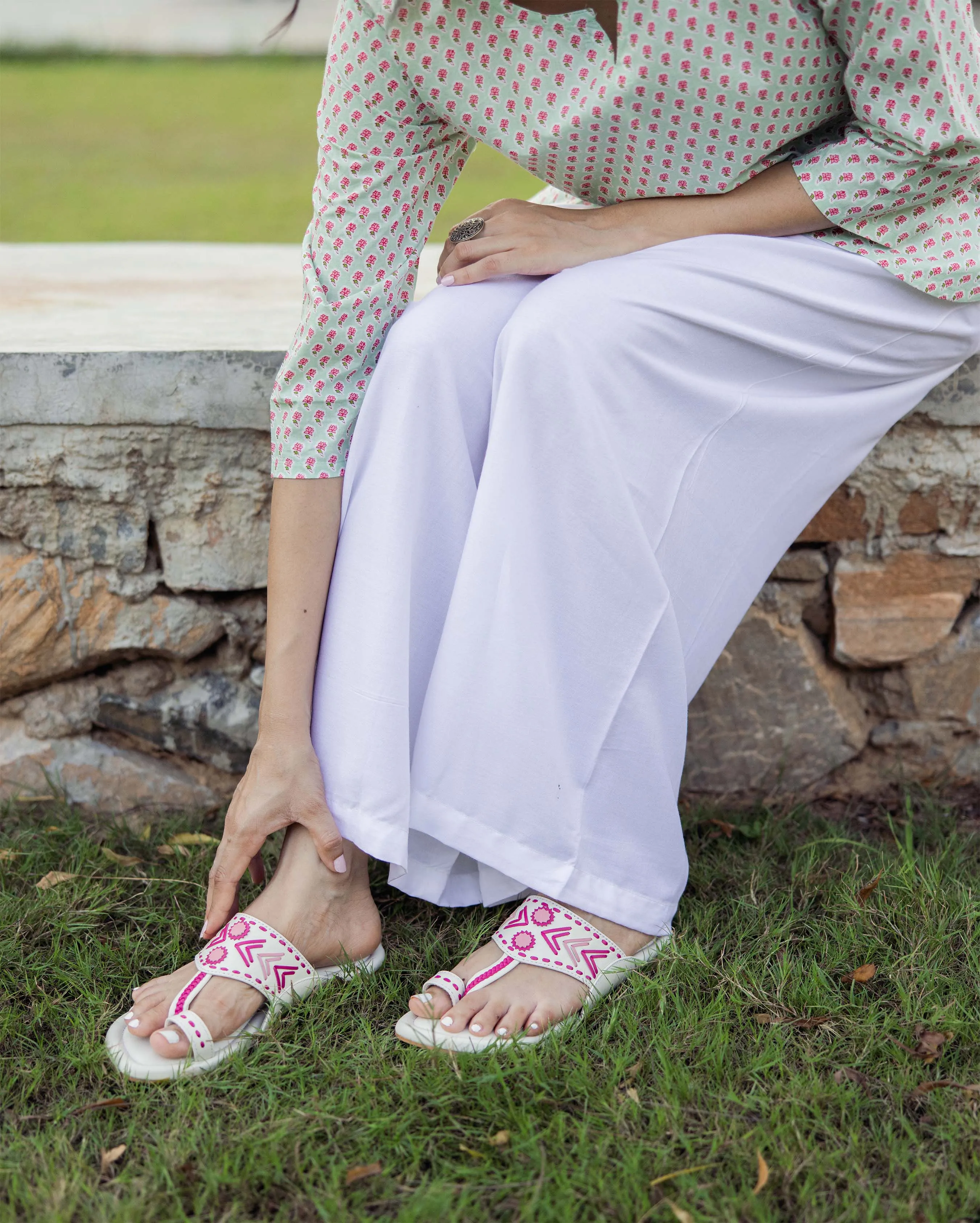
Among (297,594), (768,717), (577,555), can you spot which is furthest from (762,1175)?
(768,717)

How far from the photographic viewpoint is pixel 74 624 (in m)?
1.97

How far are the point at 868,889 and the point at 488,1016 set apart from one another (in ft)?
2.02

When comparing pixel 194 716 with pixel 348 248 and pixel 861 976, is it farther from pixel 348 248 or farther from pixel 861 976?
pixel 861 976

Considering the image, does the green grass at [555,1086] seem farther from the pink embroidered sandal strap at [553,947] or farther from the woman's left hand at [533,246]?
the woman's left hand at [533,246]

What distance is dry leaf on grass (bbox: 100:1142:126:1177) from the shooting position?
124cm

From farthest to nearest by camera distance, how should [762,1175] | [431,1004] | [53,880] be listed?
1. [53,880]
2. [431,1004]
3. [762,1175]

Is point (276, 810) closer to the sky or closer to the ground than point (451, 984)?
closer to the sky

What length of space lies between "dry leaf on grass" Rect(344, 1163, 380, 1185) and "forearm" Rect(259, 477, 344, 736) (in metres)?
0.51

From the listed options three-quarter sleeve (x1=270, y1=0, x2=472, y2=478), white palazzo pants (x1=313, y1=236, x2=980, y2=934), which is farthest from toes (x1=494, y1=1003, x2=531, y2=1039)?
three-quarter sleeve (x1=270, y1=0, x2=472, y2=478)

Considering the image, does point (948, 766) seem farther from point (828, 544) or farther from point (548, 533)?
point (548, 533)

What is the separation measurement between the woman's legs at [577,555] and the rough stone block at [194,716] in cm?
55

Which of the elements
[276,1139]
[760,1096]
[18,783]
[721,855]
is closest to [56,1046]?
[276,1139]

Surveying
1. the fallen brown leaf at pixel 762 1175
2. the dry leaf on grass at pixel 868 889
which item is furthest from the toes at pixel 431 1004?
the dry leaf on grass at pixel 868 889

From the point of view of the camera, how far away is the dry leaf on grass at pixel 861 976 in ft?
4.96
